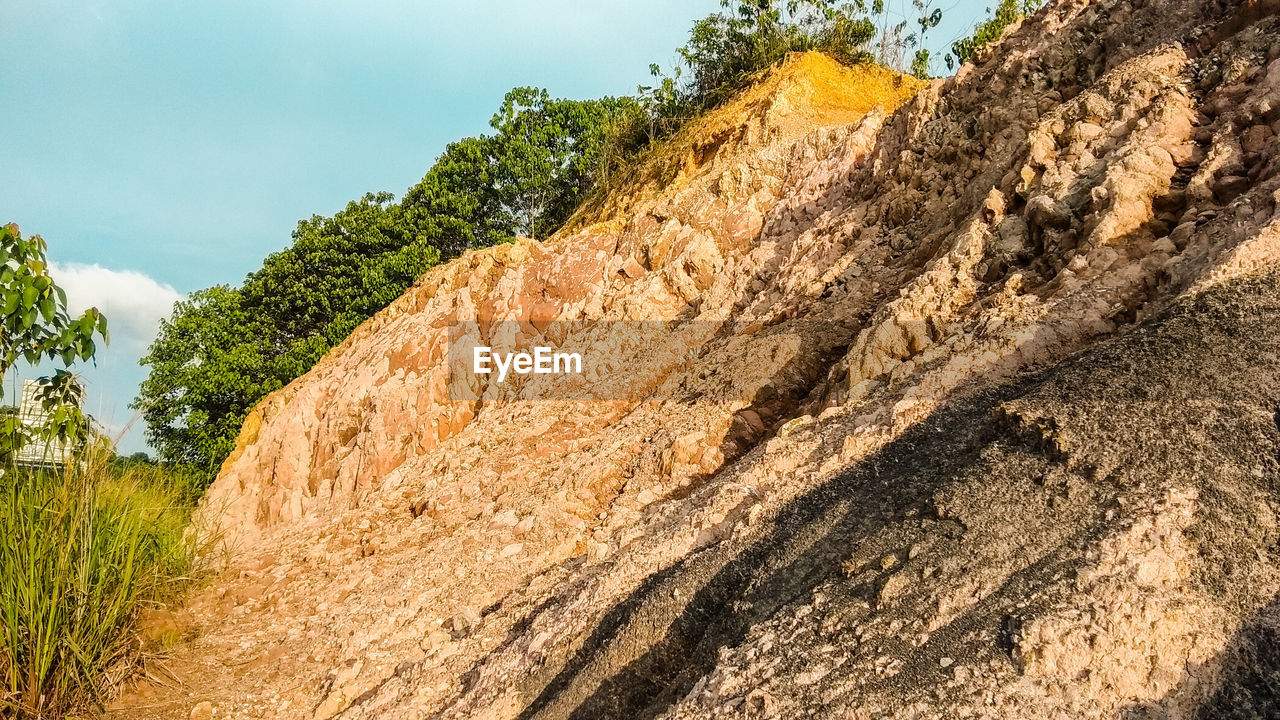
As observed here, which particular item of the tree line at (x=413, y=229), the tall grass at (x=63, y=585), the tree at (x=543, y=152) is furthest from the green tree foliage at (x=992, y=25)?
the tall grass at (x=63, y=585)

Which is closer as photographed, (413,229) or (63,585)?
(63,585)

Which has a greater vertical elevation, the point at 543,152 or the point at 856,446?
the point at 543,152

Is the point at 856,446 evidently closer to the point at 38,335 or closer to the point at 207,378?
the point at 38,335

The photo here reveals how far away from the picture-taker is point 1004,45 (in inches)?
352

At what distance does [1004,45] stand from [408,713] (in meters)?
8.75

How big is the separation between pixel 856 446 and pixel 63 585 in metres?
5.16

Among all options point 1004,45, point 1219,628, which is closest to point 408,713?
point 1219,628

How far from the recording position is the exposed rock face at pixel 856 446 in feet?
10.4

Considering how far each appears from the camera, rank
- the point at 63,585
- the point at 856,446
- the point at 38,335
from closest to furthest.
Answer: the point at 38,335
the point at 856,446
the point at 63,585

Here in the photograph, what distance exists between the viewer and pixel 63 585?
5.25 metres

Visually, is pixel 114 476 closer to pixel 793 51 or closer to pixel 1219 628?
pixel 1219 628

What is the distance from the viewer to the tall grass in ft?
16.4

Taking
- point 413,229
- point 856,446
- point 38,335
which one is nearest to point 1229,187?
point 856,446

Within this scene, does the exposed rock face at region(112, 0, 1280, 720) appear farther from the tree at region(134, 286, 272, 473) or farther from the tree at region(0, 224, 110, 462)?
the tree at region(134, 286, 272, 473)
